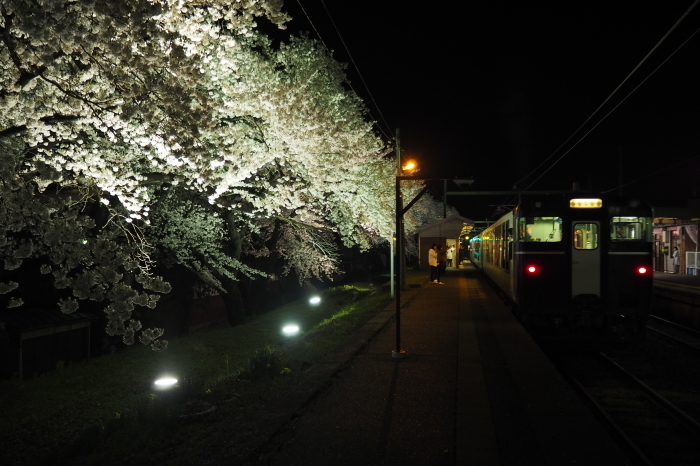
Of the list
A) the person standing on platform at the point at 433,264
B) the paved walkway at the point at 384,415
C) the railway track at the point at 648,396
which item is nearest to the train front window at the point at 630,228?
the railway track at the point at 648,396

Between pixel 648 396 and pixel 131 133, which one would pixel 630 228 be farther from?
pixel 131 133

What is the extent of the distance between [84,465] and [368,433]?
2.56 m

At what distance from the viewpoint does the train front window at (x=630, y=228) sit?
1139cm

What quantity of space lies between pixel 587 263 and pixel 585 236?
571mm

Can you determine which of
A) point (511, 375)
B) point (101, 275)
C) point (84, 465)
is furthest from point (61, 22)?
point (511, 375)

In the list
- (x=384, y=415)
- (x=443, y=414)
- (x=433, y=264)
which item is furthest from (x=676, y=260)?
(x=384, y=415)

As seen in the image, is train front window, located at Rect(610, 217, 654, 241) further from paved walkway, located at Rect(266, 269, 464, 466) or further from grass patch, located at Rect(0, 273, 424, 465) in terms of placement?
grass patch, located at Rect(0, 273, 424, 465)

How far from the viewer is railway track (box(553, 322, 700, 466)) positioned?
5965 mm

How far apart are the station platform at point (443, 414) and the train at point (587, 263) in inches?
72.8

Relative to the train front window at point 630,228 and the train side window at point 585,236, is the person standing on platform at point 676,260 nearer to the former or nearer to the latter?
the train front window at point 630,228

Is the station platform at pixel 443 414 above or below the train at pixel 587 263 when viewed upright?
below

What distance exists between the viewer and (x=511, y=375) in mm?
7953

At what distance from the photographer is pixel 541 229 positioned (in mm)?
11914

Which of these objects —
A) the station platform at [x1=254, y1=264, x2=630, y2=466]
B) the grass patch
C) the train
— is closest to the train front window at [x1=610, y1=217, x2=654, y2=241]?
the train
